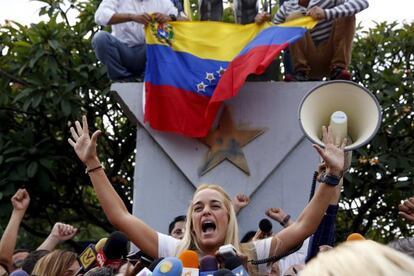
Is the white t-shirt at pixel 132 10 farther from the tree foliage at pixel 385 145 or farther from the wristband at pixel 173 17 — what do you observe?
the tree foliage at pixel 385 145

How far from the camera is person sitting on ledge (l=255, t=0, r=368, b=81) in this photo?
7910 mm

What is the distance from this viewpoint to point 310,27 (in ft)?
26.2

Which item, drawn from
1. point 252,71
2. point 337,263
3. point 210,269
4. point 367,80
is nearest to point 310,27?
point 252,71

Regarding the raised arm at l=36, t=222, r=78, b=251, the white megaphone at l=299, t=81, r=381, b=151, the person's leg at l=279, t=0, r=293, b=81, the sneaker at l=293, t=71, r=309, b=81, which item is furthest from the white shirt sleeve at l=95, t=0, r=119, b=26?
the white megaphone at l=299, t=81, r=381, b=151

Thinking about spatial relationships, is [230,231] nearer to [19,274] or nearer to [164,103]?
[19,274]

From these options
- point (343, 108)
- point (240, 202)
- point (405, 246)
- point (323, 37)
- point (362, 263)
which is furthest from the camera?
point (323, 37)

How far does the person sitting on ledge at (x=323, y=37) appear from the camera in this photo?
7.91m

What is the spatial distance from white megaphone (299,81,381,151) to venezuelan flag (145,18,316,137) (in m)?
1.90

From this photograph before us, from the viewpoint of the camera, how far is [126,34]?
8625mm

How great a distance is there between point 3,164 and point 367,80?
4.17 metres

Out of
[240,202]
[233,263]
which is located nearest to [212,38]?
[240,202]

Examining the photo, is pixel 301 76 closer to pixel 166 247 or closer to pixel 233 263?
pixel 166 247

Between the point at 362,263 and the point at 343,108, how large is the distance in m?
4.16

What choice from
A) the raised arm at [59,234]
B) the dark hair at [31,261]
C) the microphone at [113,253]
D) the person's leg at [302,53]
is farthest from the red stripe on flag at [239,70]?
the microphone at [113,253]
